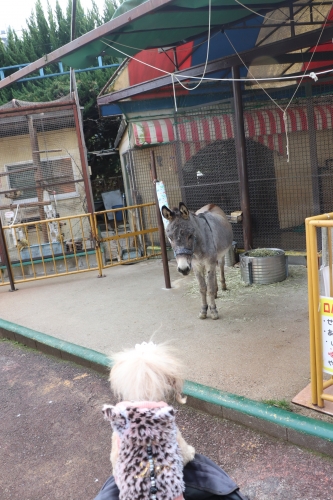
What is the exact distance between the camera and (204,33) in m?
7.27

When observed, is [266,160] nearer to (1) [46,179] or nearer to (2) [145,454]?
(1) [46,179]

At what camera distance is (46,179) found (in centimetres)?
1020

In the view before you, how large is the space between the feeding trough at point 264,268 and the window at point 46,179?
5.26m

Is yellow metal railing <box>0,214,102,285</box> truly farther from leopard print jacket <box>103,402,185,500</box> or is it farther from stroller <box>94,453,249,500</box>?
leopard print jacket <box>103,402,185,500</box>

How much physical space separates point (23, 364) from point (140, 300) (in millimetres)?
2103

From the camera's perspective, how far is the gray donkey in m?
5.20

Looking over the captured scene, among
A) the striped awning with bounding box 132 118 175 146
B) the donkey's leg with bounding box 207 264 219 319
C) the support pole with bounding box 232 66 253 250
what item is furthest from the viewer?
the striped awning with bounding box 132 118 175 146

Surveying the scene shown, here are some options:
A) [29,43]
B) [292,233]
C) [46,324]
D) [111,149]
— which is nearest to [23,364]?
[46,324]

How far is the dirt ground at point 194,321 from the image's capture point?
4062 mm

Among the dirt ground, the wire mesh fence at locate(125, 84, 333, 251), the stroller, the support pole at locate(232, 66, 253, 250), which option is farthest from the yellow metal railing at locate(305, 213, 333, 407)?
the wire mesh fence at locate(125, 84, 333, 251)

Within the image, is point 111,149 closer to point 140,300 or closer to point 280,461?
point 140,300

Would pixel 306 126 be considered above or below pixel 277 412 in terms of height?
above

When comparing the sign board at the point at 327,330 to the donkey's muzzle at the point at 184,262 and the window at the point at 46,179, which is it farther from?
the window at the point at 46,179

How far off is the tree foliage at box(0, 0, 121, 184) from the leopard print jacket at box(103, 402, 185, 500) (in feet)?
49.0
